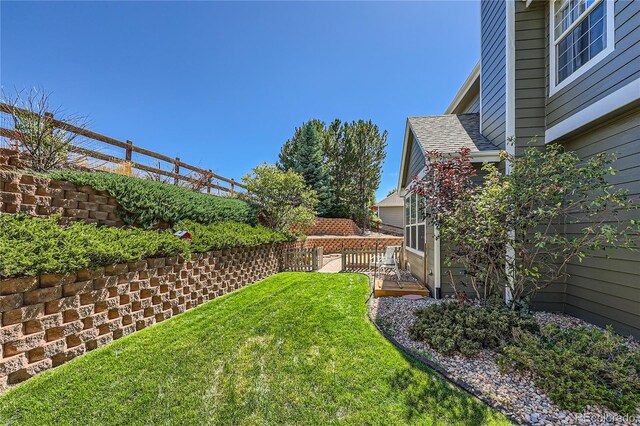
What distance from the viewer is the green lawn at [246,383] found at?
229 cm

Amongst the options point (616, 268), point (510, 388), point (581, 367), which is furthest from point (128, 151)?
point (616, 268)

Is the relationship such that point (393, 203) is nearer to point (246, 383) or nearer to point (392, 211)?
point (392, 211)

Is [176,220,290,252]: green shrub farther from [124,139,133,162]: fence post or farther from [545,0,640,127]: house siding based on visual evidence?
[545,0,640,127]: house siding

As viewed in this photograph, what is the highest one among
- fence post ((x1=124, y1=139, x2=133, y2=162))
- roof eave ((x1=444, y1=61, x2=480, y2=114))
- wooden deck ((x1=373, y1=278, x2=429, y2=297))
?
roof eave ((x1=444, y1=61, x2=480, y2=114))

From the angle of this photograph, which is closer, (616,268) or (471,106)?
(616,268)

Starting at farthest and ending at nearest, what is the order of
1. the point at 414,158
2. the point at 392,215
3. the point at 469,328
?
the point at 392,215, the point at 414,158, the point at 469,328

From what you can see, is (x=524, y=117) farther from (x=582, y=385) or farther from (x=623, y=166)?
(x=582, y=385)

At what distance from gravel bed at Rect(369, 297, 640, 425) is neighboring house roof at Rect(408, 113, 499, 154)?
386 cm

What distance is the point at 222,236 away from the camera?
6152 millimetres

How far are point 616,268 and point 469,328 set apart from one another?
2474mm

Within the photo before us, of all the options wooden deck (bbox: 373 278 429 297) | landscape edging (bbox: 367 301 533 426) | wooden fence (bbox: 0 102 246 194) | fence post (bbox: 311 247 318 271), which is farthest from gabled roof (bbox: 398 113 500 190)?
wooden fence (bbox: 0 102 246 194)

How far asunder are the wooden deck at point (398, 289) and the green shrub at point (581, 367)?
2.65 metres

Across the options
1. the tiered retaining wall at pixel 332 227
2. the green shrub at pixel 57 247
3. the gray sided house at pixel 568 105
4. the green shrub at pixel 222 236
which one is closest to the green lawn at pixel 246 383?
the green shrub at pixel 57 247

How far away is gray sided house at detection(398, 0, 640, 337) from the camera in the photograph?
3479 mm
